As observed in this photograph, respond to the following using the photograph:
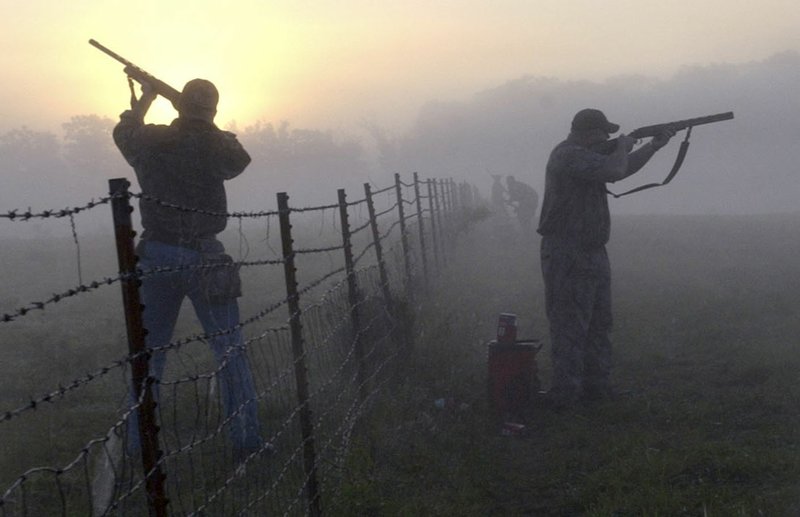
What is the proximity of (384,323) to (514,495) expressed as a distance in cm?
243

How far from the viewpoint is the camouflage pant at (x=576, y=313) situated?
6629 mm

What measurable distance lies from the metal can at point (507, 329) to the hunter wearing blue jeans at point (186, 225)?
2.51 m

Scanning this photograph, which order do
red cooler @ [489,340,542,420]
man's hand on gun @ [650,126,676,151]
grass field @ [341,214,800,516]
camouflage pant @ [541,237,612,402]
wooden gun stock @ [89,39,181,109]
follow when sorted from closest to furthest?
grass field @ [341,214,800,516], wooden gun stock @ [89,39,181,109], red cooler @ [489,340,542,420], camouflage pant @ [541,237,612,402], man's hand on gun @ [650,126,676,151]

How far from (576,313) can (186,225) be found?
330 cm

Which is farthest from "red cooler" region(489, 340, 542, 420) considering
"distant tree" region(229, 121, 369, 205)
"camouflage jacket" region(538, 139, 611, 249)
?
"distant tree" region(229, 121, 369, 205)

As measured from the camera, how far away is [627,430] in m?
5.89

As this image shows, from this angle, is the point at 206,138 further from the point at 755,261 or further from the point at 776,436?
the point at 755,261

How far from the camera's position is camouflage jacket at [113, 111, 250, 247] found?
4727 millimetres

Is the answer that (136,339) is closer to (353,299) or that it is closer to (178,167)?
(178,167)

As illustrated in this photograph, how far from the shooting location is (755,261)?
16484mm

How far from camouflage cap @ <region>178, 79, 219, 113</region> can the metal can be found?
298 cm

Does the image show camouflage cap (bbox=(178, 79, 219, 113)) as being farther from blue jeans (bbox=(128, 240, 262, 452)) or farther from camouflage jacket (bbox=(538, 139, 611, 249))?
Answer: camouflage jacket (bbox=(538, 139, 611, 249))

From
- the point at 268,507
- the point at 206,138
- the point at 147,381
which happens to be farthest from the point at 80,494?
the point at 147,381

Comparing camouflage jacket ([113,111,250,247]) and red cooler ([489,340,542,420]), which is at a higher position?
camouflage jacket ([113,111,250,247])
